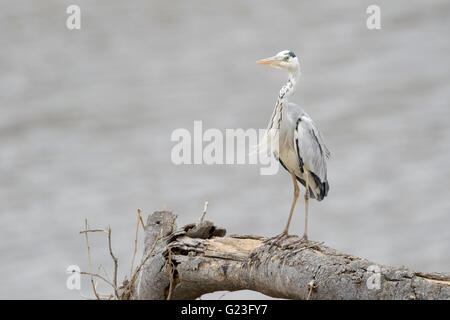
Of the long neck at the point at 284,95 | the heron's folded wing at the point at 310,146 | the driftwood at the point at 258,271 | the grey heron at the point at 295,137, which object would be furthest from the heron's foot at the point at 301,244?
the long neck at the point at 284,95

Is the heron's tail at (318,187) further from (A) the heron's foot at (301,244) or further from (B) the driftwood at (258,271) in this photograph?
(A) the heron's foot at (301,244)

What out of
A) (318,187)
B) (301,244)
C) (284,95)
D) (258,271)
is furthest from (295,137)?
(258,271)

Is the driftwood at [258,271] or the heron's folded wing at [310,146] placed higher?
the heron's folded wing at [310,146]

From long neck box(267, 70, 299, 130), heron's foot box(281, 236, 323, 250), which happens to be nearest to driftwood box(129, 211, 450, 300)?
heron's foot box(281, 236, 323, 250)

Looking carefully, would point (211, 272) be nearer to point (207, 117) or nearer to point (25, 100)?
point (207, 117)

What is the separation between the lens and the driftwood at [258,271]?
127 inches

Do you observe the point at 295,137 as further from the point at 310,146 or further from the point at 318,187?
the point at 318,187

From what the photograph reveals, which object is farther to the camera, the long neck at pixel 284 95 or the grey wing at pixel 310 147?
the grey wing at pixel 310 147

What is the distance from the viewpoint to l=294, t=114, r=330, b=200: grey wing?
4555mm

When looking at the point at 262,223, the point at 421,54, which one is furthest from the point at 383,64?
the point at 262,223

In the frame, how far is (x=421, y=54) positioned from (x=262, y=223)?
450 centimetres

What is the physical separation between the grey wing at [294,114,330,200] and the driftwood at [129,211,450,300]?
0.61 meters

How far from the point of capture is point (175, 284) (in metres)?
4.12

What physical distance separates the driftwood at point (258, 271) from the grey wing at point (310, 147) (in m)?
0.61
